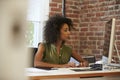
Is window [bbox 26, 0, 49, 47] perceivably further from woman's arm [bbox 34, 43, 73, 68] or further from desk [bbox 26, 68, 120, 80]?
desk [bbox 26, 68, 120, 80]

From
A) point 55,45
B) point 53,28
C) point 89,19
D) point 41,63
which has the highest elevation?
point 89,19

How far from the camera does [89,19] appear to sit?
4215 mm

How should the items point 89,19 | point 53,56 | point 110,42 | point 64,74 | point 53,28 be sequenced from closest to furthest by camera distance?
point 64,74 < point 110,42 < point 53,56 < point 53,28 < point 89,19

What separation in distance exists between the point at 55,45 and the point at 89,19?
4.62 ft

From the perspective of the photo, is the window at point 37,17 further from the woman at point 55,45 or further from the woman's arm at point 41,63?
the woman's arm at point 41,63

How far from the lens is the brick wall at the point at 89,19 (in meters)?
3.85

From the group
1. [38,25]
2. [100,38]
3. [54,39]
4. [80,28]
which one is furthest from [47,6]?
[54,39]

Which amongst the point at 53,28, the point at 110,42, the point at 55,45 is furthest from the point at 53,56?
the point at 110,42

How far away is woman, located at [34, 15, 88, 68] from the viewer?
2.90m

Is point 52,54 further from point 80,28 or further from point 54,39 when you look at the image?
point 80,28

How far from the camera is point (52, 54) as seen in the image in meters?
2.93

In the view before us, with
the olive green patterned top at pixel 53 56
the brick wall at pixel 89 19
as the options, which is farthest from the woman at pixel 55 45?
the brick wall at pixel 89 19

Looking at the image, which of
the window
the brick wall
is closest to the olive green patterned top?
the brick wall

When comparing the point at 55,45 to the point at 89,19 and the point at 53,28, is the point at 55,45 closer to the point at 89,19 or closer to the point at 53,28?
the point at 53,28
